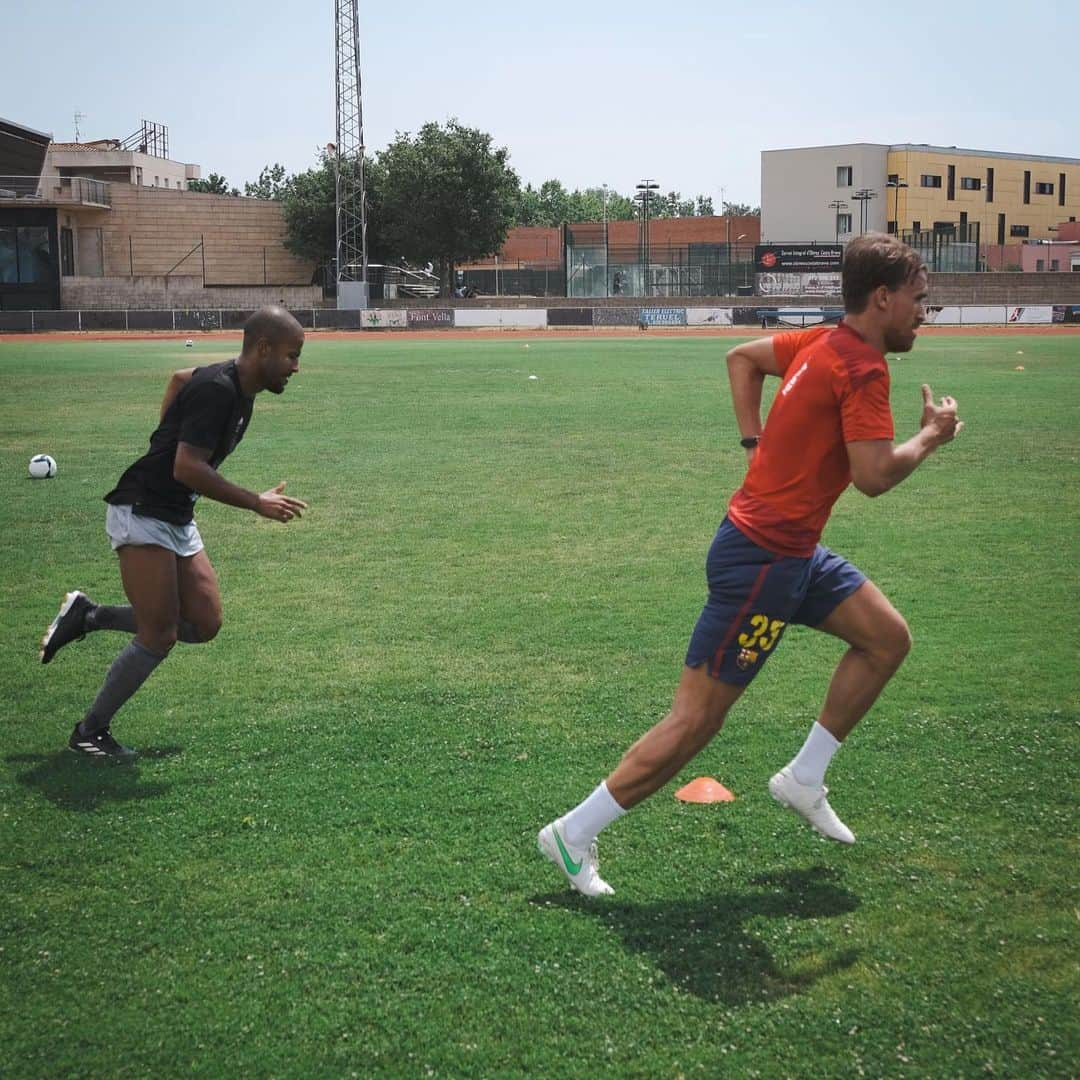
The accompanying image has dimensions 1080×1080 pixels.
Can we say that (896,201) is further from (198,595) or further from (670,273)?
(198,595)

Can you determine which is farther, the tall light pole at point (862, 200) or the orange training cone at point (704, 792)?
the tall light pole at point (862, 200)

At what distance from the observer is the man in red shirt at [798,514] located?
389 centimetres

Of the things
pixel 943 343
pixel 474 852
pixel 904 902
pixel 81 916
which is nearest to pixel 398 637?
pixel 474 852

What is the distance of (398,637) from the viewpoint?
757cm

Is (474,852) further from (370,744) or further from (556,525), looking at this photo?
(556,525)

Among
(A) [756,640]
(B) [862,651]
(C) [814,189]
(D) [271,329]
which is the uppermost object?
(C) [814,189]

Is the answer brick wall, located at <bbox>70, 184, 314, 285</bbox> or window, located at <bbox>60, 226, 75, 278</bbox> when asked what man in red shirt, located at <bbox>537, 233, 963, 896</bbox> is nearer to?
window, located at <bbox>60, 226, 75, 278</bbox>

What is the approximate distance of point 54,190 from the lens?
2758 inches

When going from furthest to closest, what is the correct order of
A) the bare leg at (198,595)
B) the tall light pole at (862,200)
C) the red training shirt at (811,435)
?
1. the tall light pole at (862,200)
2. the bare leg at (198,595)
3. the red training shirt at (811,435)

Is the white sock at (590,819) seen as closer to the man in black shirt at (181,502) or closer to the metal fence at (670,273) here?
the man in black shirt at (181,502)

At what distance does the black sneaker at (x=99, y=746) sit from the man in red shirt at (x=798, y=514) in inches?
91.7

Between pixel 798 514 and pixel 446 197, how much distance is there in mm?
74087

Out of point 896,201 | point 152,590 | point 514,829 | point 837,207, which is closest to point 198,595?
point 152,590

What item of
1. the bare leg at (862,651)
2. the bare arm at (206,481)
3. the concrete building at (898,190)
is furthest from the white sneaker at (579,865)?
the concrete building at (898,190)
